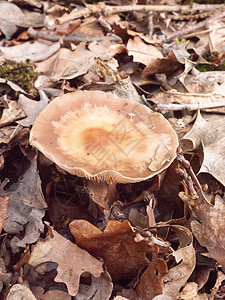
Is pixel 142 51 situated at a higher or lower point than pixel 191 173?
A: higher

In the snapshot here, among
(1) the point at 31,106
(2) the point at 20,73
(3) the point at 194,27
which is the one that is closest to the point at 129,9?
(3) the point at 194,27

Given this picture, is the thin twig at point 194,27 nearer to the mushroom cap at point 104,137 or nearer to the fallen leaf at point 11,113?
the mushroom cap at point 104,137

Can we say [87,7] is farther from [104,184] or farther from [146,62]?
[104,184]

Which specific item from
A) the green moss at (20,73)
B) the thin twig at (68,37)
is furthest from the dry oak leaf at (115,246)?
the thin twig at (68,37)

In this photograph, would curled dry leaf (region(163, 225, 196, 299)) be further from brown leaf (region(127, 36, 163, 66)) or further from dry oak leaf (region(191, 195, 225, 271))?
brown leaf (region(127, 36, 163, 66))

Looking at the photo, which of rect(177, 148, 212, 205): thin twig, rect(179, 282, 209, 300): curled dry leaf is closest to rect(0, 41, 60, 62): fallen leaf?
rect(177, 148, 212, 205): thin twig

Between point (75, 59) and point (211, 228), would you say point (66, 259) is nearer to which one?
point (211, 228)
